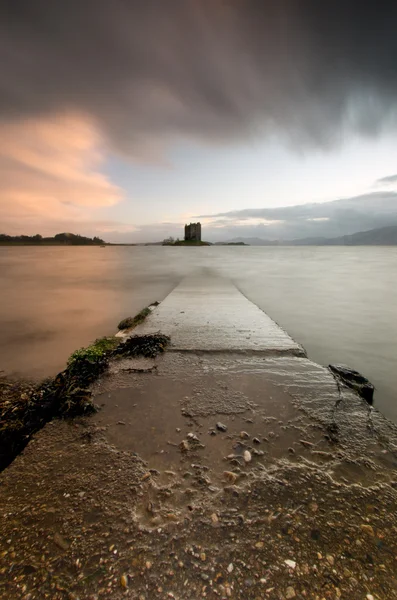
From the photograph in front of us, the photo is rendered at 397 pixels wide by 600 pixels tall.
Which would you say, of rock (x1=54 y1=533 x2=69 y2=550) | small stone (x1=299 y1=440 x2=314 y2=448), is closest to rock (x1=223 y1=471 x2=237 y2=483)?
small stone (x1=299 y1=440 x2=314 y2=448)

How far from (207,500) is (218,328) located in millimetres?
4635

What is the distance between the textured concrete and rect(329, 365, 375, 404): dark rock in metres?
0.80

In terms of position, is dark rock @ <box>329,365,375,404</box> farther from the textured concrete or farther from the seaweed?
the seaweed

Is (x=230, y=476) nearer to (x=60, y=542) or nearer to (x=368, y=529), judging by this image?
(x=368, y=529)

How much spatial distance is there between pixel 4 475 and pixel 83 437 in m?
0.69

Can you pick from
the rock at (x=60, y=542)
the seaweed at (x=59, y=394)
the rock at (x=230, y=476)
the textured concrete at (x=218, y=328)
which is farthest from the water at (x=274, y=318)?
the rock at (x=60, y=542)

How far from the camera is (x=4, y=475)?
2.39 m

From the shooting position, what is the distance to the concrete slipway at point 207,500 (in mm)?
1686

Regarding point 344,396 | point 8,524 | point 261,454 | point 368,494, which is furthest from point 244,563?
point 344,396

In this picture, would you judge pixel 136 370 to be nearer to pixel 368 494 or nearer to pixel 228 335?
pixel 228 335

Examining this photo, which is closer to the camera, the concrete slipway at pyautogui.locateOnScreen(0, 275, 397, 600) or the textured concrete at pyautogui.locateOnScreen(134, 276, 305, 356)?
the concrete slipway at pyautogui.locateOnScreen(0, 275, 397, 600)

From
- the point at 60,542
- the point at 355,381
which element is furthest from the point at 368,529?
the point at 355,381

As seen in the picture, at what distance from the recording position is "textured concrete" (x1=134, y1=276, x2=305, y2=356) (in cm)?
547

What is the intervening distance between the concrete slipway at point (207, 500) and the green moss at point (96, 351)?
1.21m
